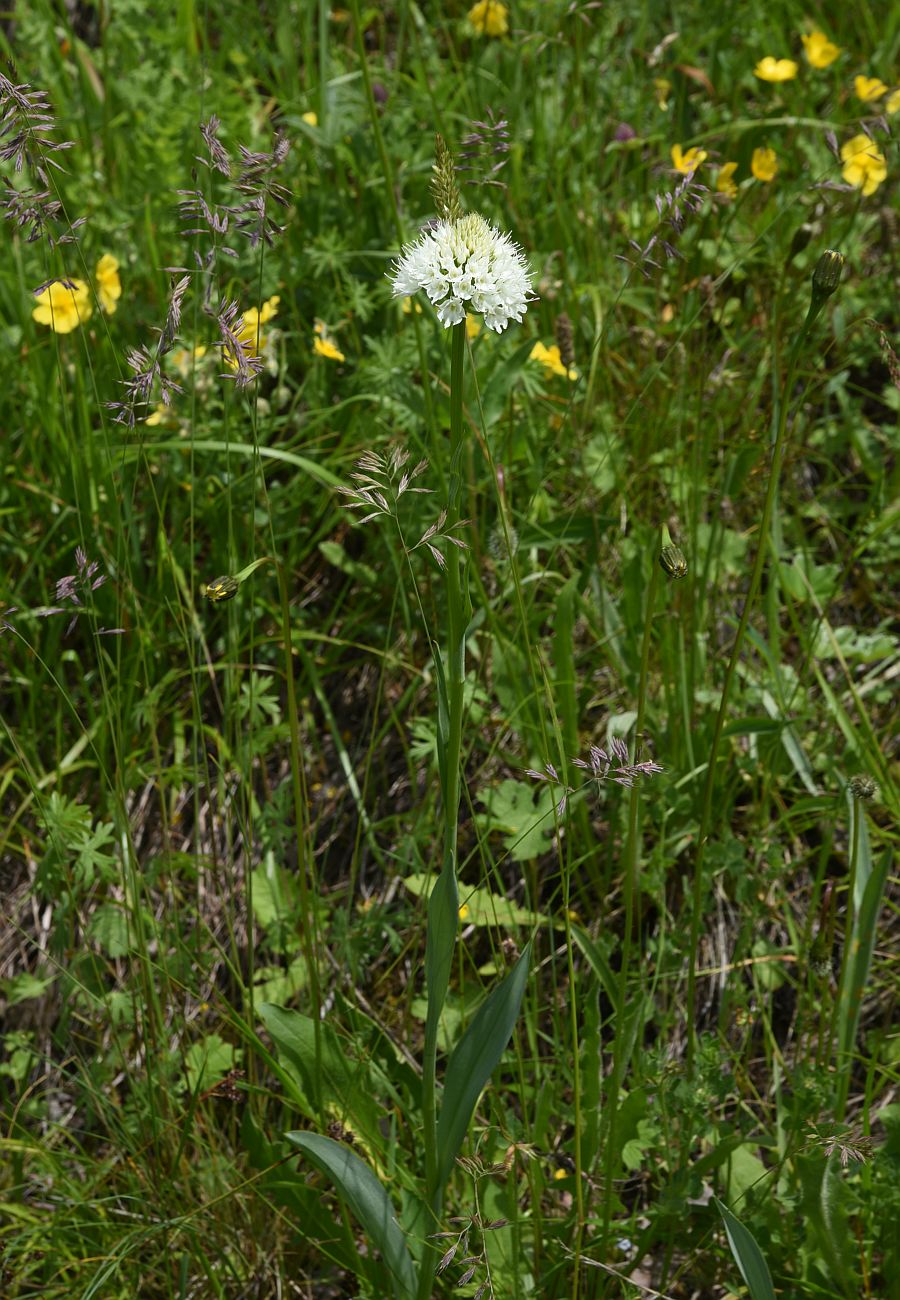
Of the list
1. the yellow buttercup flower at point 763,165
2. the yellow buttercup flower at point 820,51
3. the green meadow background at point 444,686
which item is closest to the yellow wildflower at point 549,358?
the green meadow background at point 444,686

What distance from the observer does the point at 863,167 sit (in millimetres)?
2311

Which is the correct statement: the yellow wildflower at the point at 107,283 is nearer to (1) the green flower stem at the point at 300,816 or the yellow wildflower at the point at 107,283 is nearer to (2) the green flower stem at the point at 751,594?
(1) the green flower stem at the point at 300,816

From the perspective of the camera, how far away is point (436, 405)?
6.70ft

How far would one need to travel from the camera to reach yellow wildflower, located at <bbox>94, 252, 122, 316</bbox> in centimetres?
224

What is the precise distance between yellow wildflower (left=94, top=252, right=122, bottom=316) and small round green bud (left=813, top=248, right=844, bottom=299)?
1.54 metres

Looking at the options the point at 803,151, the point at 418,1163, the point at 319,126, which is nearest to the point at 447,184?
the point at 418,1163

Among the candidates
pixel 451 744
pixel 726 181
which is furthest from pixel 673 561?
pixel 726 181

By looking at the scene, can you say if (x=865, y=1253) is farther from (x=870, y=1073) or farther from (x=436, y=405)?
(x=436, y=405)

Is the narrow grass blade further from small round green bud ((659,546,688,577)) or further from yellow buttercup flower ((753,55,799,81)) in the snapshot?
yellow buttercup flower ((753,55,799,81))

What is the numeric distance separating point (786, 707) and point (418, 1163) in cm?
90

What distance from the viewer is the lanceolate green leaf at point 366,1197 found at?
3.90 ft

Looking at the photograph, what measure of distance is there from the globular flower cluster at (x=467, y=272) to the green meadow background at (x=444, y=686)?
10 cm

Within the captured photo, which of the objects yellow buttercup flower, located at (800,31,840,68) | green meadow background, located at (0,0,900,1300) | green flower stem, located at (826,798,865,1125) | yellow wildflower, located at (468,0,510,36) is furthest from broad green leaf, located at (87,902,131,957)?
yellow buttercup flower, located at (800,31,840,68)

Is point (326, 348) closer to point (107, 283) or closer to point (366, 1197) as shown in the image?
point (107, 283)
